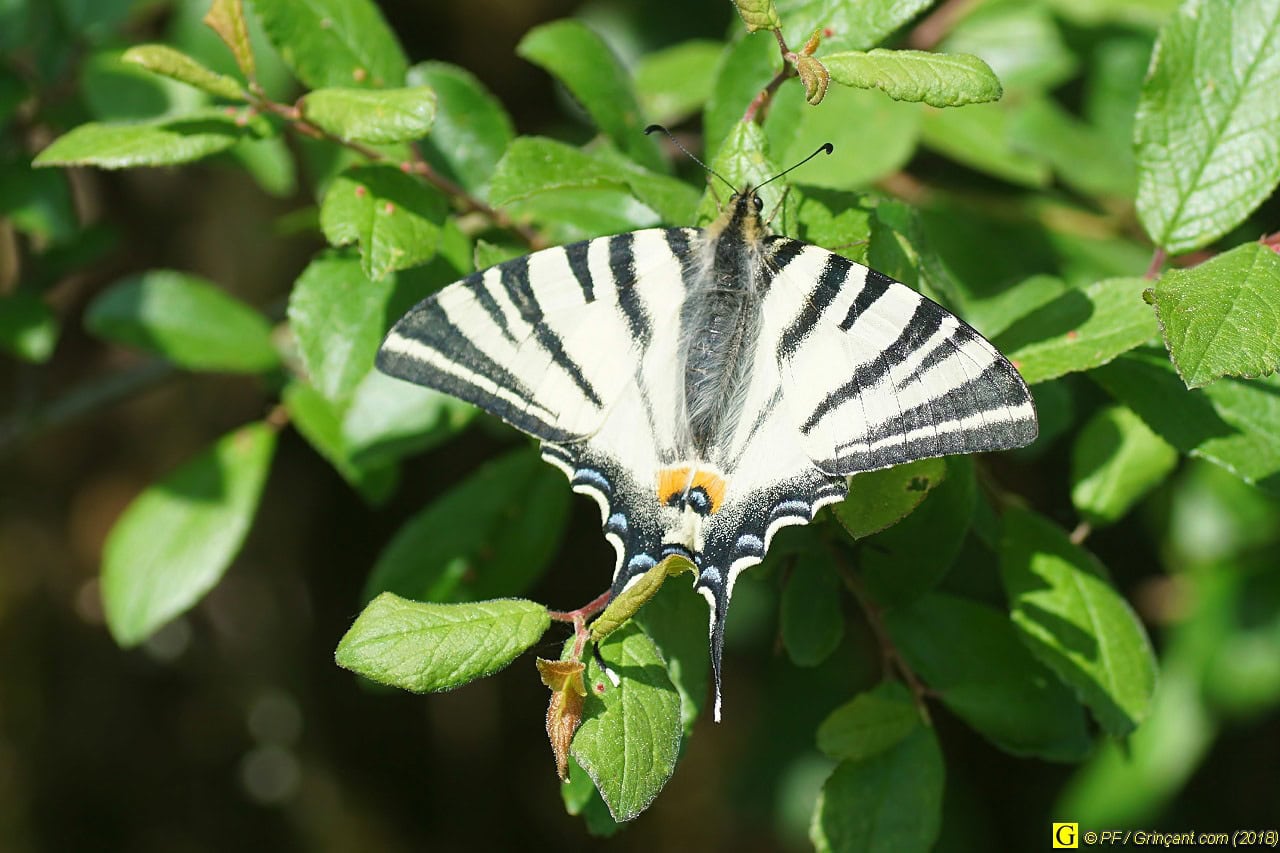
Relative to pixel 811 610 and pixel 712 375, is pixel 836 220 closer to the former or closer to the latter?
pixel 712 375

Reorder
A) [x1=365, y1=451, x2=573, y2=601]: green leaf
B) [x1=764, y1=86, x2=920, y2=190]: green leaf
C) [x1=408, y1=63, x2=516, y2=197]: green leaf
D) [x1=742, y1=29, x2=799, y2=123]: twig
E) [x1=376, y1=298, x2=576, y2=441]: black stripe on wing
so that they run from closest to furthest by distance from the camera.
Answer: [x1=742, y1=29, x2=799, y2=123]: twig → [x1=376, y1=298, x2=576, y2=441]: black stripe on wing → [x1=764, y1=86, x2=920, y2=190]: green leaf → [x1=408, y1=63, x2=516, y2=197]: green leaf → [x1=365, y1=451, x2=573, y2=601]: green leaf

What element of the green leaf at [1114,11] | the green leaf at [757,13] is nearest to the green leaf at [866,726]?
the green leaf at [757,13]

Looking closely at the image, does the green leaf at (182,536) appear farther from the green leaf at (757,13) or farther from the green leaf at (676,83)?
the green leaf at (757,13)

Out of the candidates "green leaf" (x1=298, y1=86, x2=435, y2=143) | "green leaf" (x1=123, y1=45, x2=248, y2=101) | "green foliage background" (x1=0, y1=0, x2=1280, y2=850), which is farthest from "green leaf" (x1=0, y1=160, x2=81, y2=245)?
"green leaf" (x1=298, y1=86, x2=435, y2=143)

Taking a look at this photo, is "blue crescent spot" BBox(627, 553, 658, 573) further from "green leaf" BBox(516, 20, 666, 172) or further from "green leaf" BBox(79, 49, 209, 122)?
"green leaf" BBox(79, 49, 209, 122)

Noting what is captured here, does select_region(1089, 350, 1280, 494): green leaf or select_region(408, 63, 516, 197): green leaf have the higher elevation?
select_region(408, 63, 516, 197): green leaf

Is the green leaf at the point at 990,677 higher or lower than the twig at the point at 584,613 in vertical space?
lower
